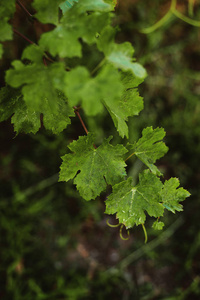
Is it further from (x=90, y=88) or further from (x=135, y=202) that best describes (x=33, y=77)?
(x=135, y=202)

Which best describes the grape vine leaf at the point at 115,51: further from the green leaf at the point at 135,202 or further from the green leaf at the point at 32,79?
the green leaf at the point at 135,202

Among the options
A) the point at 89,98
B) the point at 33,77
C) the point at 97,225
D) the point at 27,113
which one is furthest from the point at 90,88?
the point at 97,225

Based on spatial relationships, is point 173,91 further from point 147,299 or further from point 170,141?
point 147,299

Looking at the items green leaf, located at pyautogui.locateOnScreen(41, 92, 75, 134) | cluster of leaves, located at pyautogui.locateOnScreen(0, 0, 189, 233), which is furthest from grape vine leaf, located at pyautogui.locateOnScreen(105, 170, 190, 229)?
green leaf, located at pyautogui.locateOnScreen(41, 92, 75, 134)

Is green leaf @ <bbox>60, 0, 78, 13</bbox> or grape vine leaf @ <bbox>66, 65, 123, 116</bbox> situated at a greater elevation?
green leaf @ <bbox>60, 0, 78, 13</bbox>

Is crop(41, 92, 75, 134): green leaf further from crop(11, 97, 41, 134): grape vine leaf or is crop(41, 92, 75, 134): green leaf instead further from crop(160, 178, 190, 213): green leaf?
crop(160, 178, 190, 213): green leaf

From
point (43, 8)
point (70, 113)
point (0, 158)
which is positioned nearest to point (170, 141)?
point (0, 158)
